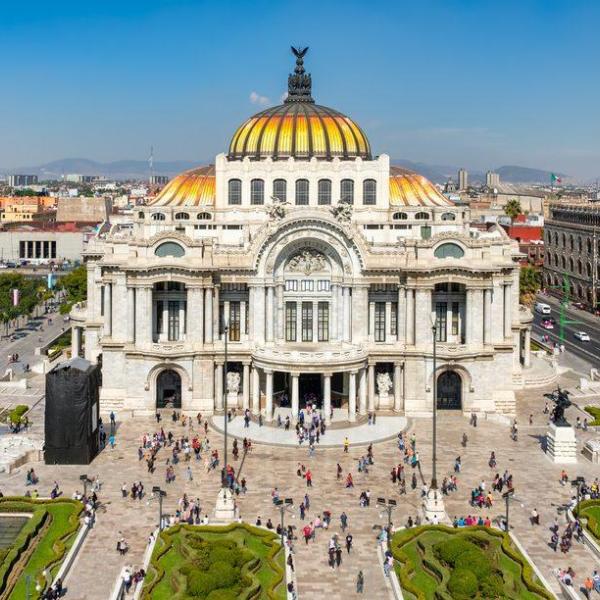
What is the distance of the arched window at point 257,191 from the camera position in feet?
286

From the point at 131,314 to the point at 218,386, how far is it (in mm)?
10431

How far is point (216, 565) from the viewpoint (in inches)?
1698

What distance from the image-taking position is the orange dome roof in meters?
91.1

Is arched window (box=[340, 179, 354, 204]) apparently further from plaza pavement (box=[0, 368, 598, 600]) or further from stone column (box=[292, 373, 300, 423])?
plaza pavement (box=[0, 368, 598, 600])

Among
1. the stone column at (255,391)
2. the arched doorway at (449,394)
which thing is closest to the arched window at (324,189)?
the stone column at (255,391)

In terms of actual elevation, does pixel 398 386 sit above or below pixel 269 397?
above

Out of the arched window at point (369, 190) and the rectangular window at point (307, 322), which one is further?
the arched window at point (369, 190)

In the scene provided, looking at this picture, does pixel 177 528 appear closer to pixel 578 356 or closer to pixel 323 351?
pixel 323 351

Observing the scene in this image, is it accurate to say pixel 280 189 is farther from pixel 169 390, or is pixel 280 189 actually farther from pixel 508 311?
pixel 508 311

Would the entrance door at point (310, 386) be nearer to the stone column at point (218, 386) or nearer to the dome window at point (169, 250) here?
the stone column at point (218, 386)

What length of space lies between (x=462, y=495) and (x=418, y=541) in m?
9.91

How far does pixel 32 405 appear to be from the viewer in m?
80.1

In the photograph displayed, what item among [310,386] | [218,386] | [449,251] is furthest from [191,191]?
[449,251]

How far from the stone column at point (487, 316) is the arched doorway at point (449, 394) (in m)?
4.99
